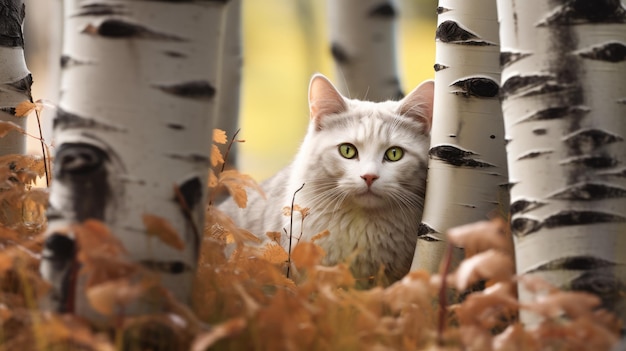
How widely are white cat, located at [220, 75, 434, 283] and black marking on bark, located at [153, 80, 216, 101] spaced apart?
1.33 m

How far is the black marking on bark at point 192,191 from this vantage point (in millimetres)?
1605

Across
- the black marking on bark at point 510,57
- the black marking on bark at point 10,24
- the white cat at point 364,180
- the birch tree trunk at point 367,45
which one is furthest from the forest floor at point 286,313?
the birch tree trunk at point 367,45

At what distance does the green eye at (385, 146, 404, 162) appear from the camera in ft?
9.96

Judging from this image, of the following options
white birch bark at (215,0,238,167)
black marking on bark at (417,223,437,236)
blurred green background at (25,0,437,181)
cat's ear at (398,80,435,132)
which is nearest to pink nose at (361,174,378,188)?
black marking on bark at (417,223,437,236)

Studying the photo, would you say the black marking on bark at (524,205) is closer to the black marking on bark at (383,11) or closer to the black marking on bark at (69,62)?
the black marking on bark at (69,62)

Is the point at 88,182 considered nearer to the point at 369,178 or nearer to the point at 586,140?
the point at 586,140

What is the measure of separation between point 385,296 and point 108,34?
3.04ft

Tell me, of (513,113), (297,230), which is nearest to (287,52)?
(297,230)

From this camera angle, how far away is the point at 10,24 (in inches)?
106

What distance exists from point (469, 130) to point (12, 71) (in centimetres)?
190

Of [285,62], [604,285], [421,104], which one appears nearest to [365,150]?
[421,104]

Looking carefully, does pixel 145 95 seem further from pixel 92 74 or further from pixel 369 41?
pixel 369 41

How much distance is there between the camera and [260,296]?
5.85ft

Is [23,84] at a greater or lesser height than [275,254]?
greater
